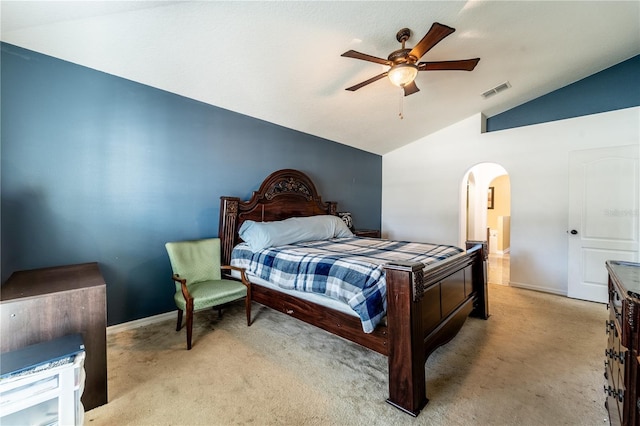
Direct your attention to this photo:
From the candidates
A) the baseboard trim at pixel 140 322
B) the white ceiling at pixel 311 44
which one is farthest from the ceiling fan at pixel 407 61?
the baseboard trim at pixel 140 322

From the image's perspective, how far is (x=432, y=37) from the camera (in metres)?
1.91

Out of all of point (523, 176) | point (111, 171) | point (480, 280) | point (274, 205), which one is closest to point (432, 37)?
point (480, 280)

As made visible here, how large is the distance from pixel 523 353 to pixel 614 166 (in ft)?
9.96

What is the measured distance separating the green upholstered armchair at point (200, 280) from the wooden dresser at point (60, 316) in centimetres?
65

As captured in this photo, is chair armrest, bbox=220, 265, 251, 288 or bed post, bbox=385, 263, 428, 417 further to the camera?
chair armrest, bbox=220, 265, 251, 288

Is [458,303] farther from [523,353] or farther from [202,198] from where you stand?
[202,198]

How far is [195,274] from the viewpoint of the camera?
2676 millimetres

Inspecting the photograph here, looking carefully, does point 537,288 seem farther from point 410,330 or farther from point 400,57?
point 400,57

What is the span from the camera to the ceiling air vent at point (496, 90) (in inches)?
141

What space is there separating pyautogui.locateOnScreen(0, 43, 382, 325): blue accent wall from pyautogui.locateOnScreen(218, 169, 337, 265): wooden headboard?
198 millimetres

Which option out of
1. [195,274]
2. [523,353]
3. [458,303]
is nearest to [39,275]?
[195,274]

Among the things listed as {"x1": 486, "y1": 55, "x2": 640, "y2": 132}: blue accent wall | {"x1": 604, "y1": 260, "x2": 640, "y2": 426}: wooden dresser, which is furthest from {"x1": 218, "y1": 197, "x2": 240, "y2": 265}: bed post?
{"x1": 486, "y1": 55, "x2": 640, "y2": 132}: blue accent wall

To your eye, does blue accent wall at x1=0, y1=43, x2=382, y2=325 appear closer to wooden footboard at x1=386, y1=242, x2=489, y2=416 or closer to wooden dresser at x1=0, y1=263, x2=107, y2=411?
wooden dresser at x1=0, y1=263, x2=107, y2=411

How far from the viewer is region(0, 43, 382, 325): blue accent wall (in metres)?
2.08
